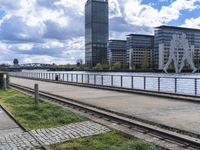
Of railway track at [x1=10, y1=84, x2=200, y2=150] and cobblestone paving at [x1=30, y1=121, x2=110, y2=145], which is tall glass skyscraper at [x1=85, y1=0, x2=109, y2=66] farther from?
cobblestone paving at [x1=30, y1=121, x2=110, y2=145]

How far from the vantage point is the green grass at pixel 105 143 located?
6.99 metres

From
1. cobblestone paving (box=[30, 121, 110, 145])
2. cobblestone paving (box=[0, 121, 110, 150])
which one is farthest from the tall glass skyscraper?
cobblestone paving (box=[0, 121, 110, 150])

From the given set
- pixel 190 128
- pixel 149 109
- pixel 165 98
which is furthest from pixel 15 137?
pixel 165 98

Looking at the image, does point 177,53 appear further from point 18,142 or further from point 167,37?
point 18,142

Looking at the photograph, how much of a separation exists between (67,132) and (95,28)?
183835 millimetres

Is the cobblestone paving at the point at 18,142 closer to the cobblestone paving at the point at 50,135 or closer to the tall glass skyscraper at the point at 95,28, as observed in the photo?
the cobblestone paving at the point at 50,135

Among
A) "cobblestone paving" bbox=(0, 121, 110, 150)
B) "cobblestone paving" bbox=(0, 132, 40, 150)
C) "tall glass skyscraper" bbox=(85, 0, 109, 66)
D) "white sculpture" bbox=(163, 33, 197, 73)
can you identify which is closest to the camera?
"cobblestone paving" bbox=(0, 132, 40, 150)

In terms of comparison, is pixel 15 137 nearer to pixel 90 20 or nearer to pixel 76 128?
pixel 76 128

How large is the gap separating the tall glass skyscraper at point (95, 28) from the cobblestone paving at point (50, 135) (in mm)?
177665

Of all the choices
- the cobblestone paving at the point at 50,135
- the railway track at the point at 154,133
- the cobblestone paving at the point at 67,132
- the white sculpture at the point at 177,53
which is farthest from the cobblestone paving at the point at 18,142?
the white sculpture at the point at 177,53

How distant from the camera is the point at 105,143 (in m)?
8.08

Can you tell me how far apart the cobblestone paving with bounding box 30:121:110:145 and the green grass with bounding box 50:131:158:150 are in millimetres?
443

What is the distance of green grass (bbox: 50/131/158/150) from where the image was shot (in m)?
6.99

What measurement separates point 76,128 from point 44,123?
57.6 inches
